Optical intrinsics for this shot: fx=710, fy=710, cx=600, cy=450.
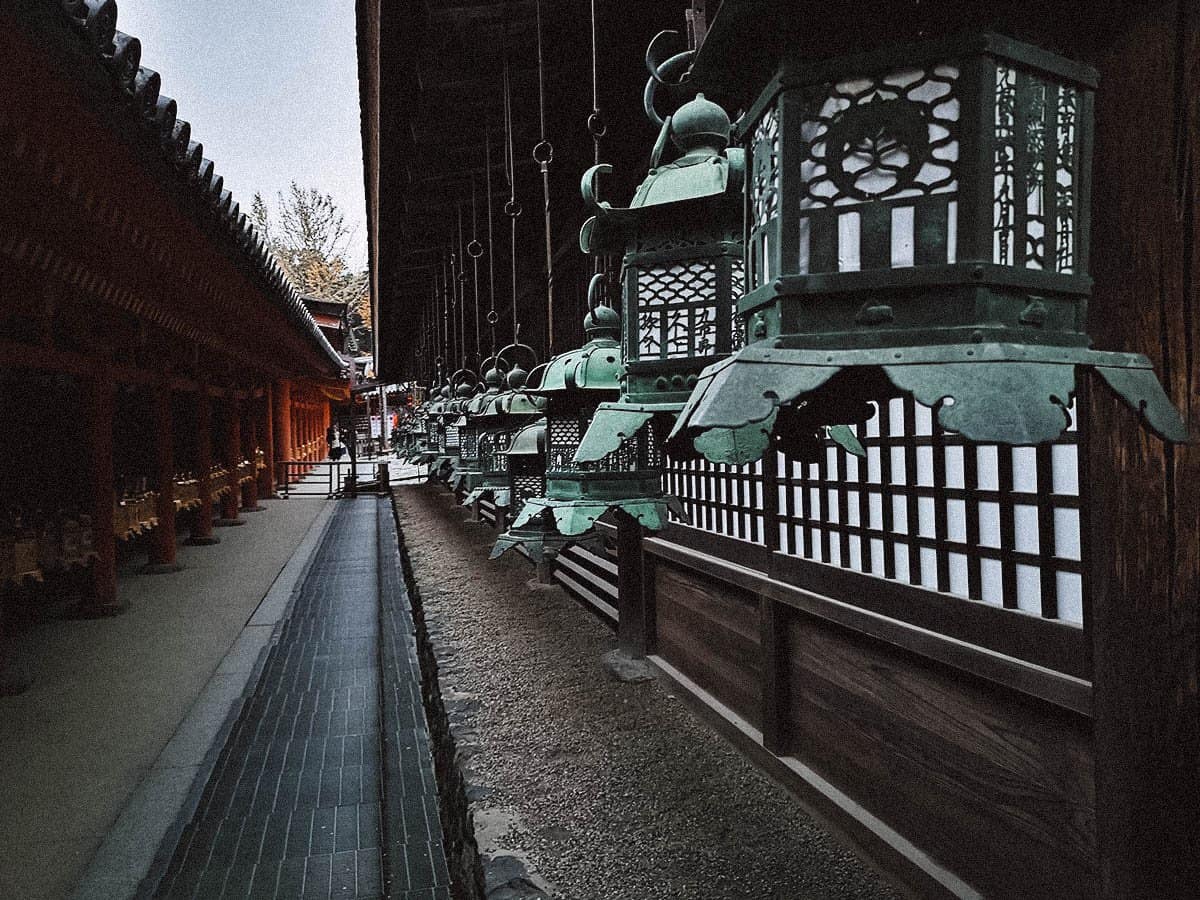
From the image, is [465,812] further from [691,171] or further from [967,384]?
[967,384]

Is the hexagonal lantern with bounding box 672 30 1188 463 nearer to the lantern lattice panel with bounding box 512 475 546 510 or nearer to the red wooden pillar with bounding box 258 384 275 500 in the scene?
the lantern lattice panel with bounding box 512 475 546 510

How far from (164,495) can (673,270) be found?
940cm

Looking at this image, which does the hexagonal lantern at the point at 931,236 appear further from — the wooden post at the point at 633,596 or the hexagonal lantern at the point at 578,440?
the wooden post at the point at 633,596

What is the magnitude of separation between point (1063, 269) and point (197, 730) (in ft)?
17.3

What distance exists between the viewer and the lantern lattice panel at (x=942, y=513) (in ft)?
7.27

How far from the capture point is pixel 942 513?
2705 mm

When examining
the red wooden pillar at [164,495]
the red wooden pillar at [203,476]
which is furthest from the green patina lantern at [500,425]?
the red wooden pillar at [203,476]

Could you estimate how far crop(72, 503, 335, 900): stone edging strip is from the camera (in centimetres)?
314

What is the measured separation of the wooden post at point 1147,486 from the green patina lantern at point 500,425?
256 centimetres

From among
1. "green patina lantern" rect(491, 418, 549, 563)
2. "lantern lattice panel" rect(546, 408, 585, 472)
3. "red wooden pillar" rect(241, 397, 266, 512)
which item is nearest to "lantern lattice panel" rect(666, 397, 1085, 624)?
"lantern lattice panel" rect(546, 408, 585, 472)

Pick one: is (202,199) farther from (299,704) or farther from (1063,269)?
(1063,269)

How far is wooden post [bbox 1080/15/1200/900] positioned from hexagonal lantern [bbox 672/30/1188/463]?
2.99ft

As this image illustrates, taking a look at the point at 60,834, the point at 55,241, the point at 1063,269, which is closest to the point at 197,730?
the point at 60,834

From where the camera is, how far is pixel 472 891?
2973 millimetres
